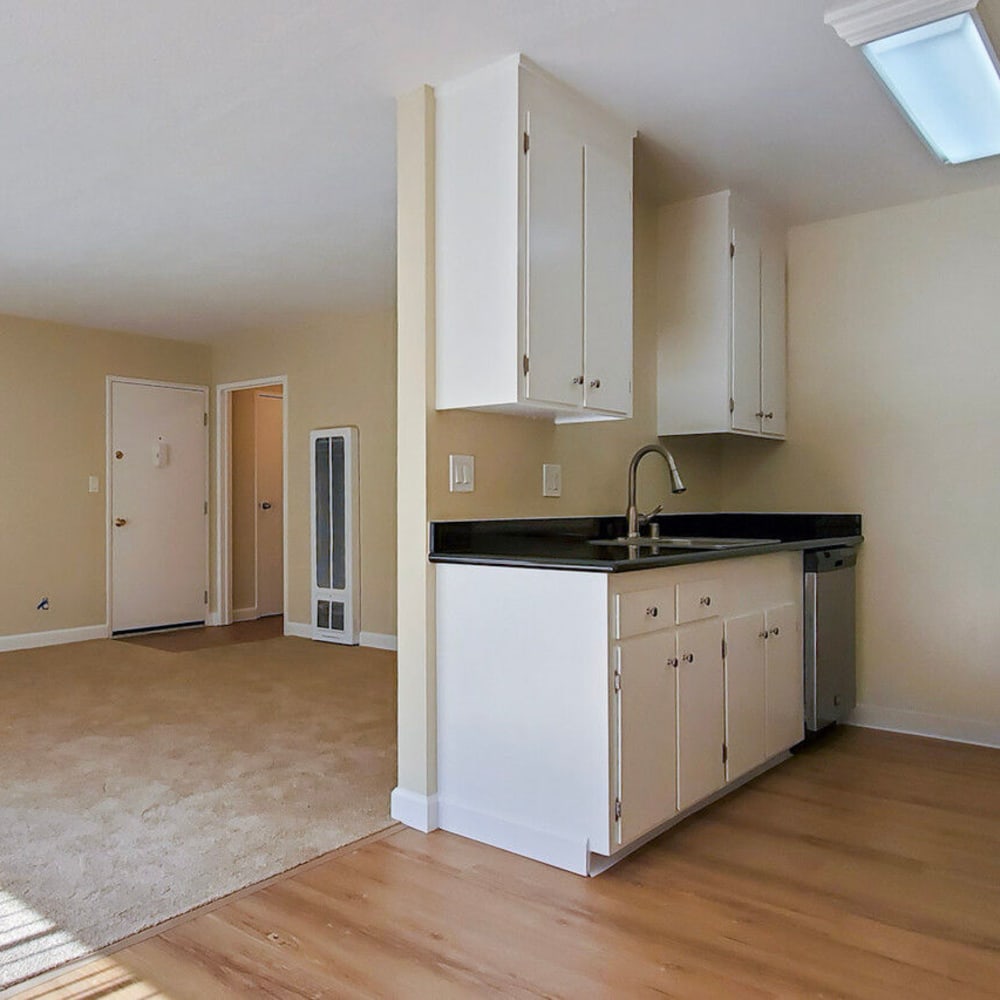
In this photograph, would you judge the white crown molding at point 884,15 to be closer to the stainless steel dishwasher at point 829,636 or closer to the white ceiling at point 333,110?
the white ceiling at point 333,110

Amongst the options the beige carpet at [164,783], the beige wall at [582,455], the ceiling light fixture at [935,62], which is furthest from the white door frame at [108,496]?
the ceiling light fixture at [935,62]

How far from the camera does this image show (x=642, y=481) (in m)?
3.90

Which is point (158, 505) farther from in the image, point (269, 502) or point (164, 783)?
point (164, 783)

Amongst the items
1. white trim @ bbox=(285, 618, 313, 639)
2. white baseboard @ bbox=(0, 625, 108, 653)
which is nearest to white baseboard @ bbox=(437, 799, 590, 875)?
white trim @ bbox=(285, 618, 313, 639)

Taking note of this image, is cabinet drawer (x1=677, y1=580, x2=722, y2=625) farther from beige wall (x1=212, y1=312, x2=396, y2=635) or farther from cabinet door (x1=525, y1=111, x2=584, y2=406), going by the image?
beige wall (x1=212, y1=312, x2=396, y2=635)

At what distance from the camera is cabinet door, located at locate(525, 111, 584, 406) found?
265 cm

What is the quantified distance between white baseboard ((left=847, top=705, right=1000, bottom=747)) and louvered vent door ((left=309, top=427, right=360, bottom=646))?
3.36m

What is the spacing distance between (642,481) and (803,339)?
107 cm

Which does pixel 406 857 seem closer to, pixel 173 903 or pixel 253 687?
pixel 173 903

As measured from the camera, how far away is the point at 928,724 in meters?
3.76

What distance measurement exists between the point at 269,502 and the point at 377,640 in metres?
2.13

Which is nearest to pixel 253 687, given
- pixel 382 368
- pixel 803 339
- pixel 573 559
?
pixel 382 368

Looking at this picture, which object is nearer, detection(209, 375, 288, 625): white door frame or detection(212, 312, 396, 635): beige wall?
detection(212, 312, 396, 635): beige wall

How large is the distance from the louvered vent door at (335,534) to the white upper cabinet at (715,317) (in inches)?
109
